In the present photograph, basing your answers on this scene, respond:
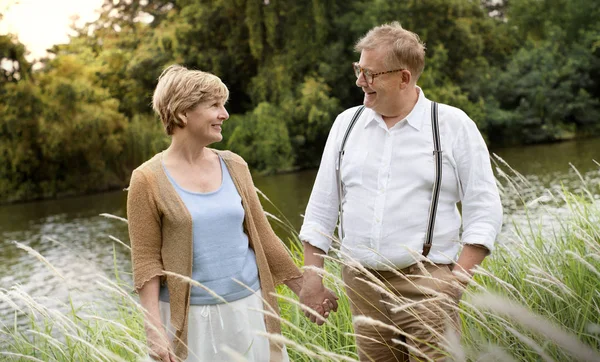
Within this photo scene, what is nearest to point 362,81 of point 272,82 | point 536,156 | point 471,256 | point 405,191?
point 405,191

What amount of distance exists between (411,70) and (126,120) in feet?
77.3

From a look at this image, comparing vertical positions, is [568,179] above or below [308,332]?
below

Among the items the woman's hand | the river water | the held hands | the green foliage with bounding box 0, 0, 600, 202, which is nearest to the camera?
the woman's hand

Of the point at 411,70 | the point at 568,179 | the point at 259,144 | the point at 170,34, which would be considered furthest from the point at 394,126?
the point at 170,34

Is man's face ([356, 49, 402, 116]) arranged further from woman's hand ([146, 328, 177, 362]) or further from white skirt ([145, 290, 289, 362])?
woman's hand ([146, 328, 177, 362])

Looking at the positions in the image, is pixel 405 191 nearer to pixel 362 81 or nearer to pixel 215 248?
pixel 362 81

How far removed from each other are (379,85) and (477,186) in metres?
0.43

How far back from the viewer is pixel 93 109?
24234 mm

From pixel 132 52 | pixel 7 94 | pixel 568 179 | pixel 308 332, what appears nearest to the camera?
pixel 308 332

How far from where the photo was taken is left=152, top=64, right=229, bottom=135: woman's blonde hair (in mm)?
2158

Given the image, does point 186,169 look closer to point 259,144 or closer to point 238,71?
point 259,144

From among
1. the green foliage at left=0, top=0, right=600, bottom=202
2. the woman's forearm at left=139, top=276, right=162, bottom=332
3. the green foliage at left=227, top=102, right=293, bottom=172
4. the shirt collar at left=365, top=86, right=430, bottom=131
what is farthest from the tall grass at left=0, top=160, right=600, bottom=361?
the green foliage at left=0, top=0, right=600, bottom=202

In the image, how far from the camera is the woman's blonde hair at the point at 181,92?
85.0 inches

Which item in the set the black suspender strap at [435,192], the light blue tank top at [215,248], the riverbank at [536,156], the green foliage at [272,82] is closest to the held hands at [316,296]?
the light blue tank top at [215,248]
